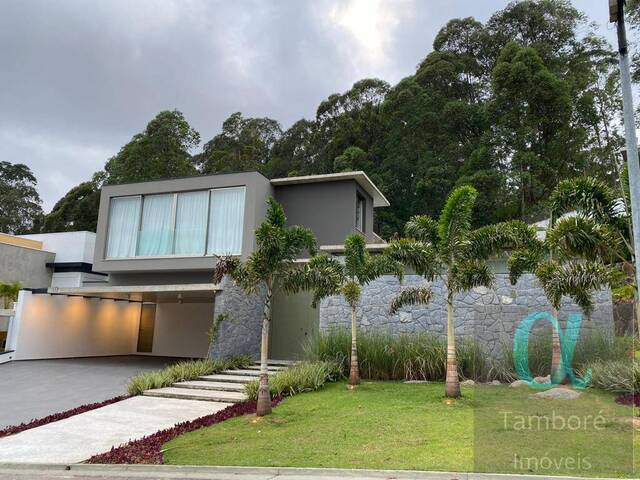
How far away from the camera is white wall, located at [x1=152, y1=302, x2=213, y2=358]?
21562 millimetres

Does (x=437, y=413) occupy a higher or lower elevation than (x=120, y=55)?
lower

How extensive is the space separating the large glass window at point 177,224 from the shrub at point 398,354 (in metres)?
4.70

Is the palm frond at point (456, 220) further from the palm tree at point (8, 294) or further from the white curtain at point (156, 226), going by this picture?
the palm tree at point (8, 294)

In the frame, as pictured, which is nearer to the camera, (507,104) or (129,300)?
(129,300)

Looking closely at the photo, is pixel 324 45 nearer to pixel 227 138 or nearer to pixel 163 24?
pixel 163 24

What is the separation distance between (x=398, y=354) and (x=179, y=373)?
19.4 ft

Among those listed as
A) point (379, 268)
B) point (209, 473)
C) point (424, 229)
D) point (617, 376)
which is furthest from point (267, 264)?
point (617, 376)

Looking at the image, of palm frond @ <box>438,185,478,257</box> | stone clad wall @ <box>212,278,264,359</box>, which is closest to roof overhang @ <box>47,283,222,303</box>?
stone clad wall @ <box>212,278,264,359</box>

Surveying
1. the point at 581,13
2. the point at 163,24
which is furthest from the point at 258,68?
the point at 581,13

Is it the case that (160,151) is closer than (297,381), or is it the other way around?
(297,381)

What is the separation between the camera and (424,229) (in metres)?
10.6

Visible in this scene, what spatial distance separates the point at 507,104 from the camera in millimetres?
28234

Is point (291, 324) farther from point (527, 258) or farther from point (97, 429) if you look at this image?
point (527, 258)

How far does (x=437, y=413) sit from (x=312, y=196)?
34.4 feet
